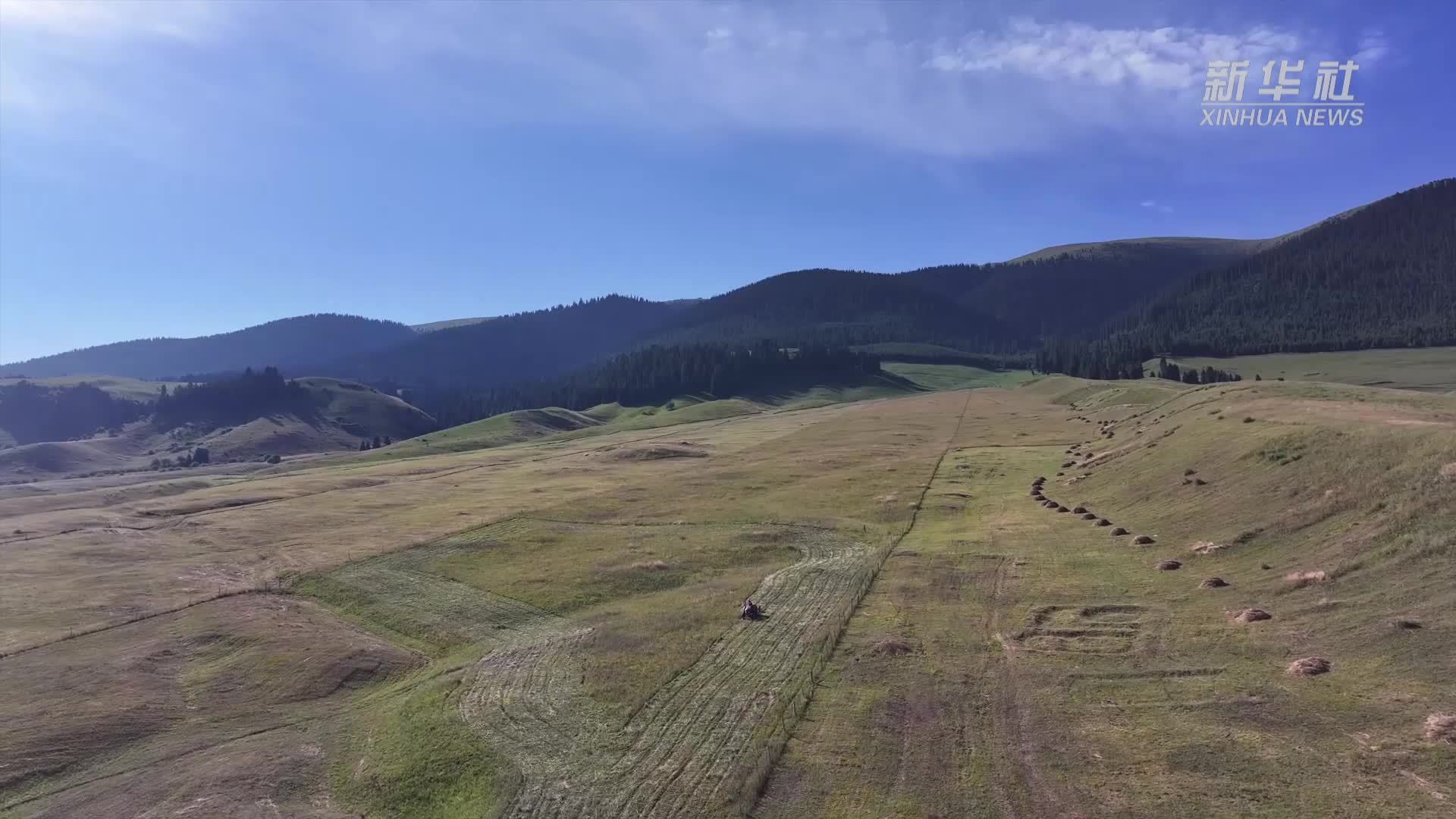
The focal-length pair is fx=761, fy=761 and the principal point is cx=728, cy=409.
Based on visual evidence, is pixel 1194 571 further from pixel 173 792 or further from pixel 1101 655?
pixel 173 792

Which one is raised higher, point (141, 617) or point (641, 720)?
point (641, 720)

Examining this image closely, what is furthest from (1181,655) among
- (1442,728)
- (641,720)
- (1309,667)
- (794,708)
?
(641,720)

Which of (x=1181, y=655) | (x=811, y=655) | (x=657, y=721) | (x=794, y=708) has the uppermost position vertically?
(x=1181, y=655)

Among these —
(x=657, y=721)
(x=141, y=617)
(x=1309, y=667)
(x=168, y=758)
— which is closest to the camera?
(x=1309, y=667)

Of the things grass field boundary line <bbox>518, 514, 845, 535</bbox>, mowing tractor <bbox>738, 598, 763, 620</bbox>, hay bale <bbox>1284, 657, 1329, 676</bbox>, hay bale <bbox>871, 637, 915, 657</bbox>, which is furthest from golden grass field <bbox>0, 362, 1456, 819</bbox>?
mowing tractor <bbox>738, 598, 763, 620</bbox>

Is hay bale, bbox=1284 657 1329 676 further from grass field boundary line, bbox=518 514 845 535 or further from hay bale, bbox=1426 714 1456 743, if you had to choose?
grass field boundary line, bbox=518 514 845 535

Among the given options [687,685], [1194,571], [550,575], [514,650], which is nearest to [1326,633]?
[1194,571]

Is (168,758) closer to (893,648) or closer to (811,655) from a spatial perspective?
(811,655)
